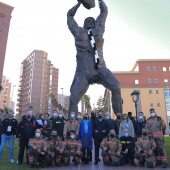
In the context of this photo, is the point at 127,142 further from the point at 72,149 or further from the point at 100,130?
the point at 72,149

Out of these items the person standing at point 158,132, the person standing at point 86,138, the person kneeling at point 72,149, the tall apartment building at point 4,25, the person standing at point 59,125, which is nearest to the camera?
the person kneeling at point 72,149

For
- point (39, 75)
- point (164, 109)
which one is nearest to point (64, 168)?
point (164, 109)

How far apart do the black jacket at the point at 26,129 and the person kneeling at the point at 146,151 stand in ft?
12.4

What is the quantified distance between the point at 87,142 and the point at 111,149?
0.91m

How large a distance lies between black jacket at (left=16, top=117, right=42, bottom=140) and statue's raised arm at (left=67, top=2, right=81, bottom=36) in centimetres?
471

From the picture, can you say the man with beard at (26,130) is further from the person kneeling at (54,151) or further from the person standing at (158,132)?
the person standing at (158,132)

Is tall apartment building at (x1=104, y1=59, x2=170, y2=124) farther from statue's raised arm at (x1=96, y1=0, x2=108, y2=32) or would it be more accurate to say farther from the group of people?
the group of people

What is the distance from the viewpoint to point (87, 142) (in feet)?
25.2

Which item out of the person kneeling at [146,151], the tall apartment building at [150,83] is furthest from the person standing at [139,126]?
the tall apartment building at [150,83]

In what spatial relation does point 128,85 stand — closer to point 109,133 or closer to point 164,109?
point 164,109

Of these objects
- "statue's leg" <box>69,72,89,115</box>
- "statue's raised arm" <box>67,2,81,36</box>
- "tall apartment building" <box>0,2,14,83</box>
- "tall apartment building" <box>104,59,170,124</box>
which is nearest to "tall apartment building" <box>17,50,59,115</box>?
"tall apartment building" <box>0,2,14,83</box>

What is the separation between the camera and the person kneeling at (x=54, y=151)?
23.0ft

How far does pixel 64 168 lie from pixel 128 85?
4614 centimetres

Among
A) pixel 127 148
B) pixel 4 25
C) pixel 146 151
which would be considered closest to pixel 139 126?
pixel 127 148
